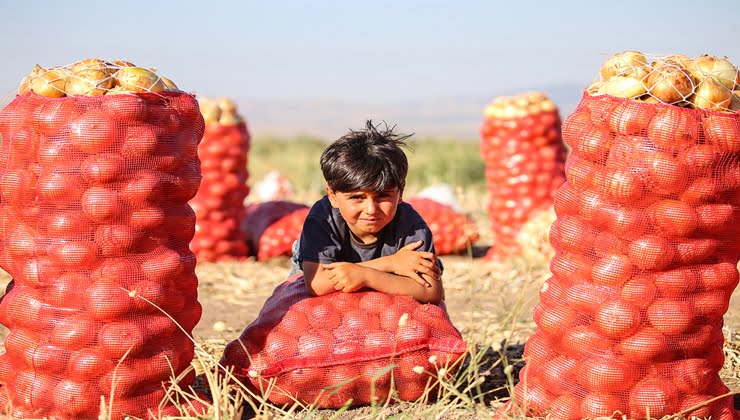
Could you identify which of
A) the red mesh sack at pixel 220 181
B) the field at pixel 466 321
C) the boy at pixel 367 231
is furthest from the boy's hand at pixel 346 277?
the red mesh sack at pixel 220 181

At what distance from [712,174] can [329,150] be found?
144 centimetres

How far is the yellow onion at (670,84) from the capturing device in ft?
8.78

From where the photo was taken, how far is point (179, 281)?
2.98m

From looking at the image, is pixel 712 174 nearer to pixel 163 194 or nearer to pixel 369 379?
pixel 369 379

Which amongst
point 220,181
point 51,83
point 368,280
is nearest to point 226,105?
point 220,181

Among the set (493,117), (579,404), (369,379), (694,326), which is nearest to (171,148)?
(369,379)

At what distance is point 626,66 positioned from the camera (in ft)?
9.24

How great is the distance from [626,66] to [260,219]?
460 centimetres

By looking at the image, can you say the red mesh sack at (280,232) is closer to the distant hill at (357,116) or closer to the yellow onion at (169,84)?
the yellow onion at (169,84)

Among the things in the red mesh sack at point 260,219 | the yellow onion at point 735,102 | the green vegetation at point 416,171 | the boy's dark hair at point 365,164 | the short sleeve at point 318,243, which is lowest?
the green vegetation at point 416,171

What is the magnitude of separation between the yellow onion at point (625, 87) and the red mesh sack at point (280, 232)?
4.26 meters

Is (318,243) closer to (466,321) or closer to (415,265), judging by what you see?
(415,265)

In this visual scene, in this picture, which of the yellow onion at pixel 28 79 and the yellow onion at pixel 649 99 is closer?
the yellow onion at pixel 649 99

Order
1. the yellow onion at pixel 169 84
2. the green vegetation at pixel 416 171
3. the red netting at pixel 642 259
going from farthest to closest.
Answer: the green vegetation at pixel 416 171
the yellow onion at pixel 169 84
the red netting at pixel 642 259
